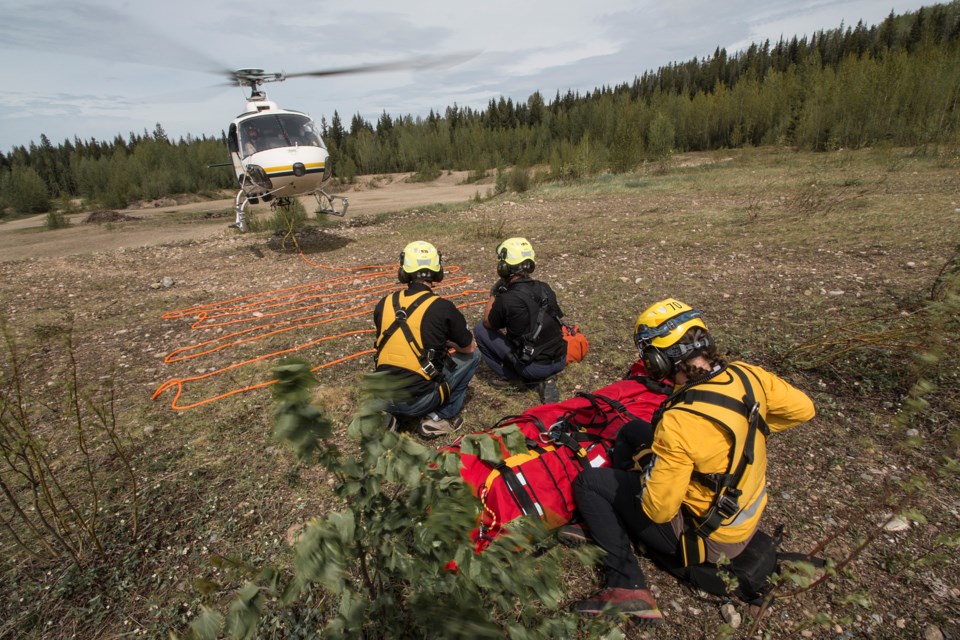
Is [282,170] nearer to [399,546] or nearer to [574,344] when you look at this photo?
[574,344]

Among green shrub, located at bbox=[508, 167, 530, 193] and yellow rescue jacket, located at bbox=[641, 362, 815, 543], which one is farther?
green shrub, located at bbox=[508, 167, 530, 193]

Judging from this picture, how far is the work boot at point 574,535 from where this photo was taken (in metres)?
2.75

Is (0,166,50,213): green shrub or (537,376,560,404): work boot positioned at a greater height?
(0,166,50,213): green shrub

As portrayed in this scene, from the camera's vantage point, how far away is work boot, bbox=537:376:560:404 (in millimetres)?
4436

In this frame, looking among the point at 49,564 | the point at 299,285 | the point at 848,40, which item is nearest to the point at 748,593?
the point at 49,564

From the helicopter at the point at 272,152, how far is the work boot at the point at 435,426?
9.28 metres

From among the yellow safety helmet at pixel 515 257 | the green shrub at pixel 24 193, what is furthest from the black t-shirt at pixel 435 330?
the green shrub at pixel 24 193

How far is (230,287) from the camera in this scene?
947 centimetres

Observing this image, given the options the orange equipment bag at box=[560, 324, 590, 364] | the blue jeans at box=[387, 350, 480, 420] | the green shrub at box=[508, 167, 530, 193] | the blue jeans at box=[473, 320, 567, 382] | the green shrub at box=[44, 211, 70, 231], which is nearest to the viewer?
the blue jeans at box=[387, 350, 480, 420]

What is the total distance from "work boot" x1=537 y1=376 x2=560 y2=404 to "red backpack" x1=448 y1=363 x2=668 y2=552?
2.37ft

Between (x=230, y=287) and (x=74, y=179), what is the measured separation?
60888 mm

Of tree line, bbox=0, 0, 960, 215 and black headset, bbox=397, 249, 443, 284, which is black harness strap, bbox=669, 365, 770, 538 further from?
tree line, bbox=0, 0, 960, 215

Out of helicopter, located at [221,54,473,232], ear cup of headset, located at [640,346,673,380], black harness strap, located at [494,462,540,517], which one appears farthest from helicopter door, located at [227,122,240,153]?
ear cup of headset, located at [640,346,673,380]

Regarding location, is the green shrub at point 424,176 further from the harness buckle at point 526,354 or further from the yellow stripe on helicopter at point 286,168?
the harness buckle at point 526,354
